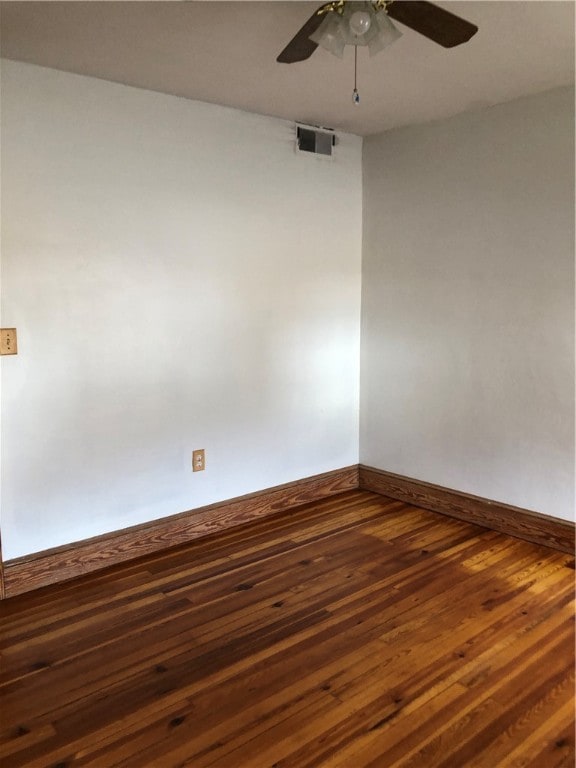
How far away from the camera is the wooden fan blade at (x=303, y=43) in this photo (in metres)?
1.87

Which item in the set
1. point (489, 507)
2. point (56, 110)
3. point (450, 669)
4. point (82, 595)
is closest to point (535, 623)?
point (450, 669)

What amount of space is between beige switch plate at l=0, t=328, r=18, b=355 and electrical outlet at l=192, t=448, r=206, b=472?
3.61 feet

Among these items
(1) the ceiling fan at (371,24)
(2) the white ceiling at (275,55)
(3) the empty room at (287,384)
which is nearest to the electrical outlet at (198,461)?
(3) the empty room at (287,384)

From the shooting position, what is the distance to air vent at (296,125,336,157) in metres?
3.56

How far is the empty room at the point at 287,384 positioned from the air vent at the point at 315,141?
0.06ft

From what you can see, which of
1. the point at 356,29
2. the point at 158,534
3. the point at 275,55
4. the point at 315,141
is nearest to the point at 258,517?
the point at 158,534

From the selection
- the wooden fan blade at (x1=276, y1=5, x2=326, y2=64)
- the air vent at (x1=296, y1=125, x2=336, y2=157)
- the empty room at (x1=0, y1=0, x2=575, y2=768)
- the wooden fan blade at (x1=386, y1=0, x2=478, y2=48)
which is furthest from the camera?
the air vent at (x1=296, y1=125, x2=336, y2=157)

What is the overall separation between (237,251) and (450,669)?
7.64 feet

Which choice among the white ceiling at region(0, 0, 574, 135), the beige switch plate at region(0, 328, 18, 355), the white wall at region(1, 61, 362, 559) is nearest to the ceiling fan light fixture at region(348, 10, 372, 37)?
the white ceiling at region(0, 0, 574, 135)

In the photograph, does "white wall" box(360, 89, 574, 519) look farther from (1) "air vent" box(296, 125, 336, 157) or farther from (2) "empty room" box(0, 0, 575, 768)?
(1) "air vent" box(296, 125, 336, 157)

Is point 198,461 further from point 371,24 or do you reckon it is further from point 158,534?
point 371,24

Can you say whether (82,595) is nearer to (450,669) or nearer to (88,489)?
(88,489)

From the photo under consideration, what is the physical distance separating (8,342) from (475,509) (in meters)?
2.65

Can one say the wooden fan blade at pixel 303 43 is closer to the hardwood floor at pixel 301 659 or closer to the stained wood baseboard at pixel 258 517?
the hardwood floor at pixel 301 659
